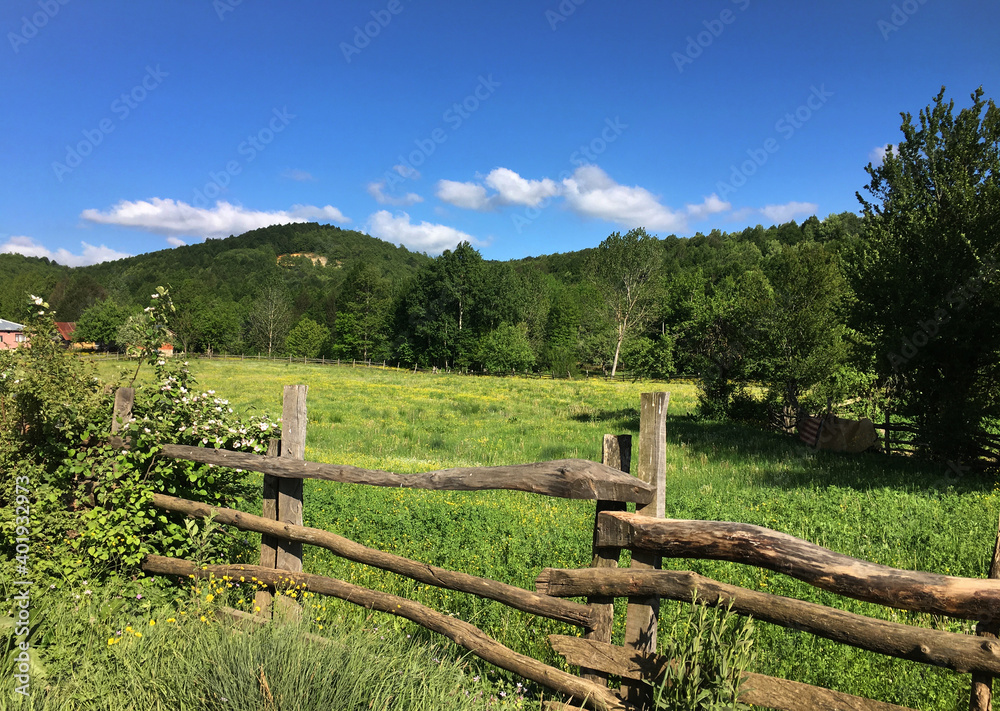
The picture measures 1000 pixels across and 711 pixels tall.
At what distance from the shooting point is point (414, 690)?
3078mm

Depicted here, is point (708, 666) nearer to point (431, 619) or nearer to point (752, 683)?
point (752, 683)

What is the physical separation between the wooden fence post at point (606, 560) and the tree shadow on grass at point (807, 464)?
947 cm

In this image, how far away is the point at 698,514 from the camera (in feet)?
28.2

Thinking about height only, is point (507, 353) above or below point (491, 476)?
above

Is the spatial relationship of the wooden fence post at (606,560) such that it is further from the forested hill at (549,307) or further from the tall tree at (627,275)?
the tall tree at (627,275)

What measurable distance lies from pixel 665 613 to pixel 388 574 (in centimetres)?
272

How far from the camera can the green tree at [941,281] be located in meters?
13.3

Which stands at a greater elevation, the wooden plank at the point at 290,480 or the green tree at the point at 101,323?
the green tree at the point at 101,323

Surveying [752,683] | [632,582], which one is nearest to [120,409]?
A: [632,582]

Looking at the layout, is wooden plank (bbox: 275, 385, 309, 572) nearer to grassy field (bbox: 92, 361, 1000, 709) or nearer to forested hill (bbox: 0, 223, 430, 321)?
grassy field (bbox: 92, 361, 1000, 709)

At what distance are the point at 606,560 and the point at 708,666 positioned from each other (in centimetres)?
82

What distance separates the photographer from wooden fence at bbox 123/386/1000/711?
8.19 ft

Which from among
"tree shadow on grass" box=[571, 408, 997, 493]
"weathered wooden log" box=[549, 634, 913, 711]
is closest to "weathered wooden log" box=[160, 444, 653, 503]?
"weathered wooden log" box=[549, 634, 913, 711]
